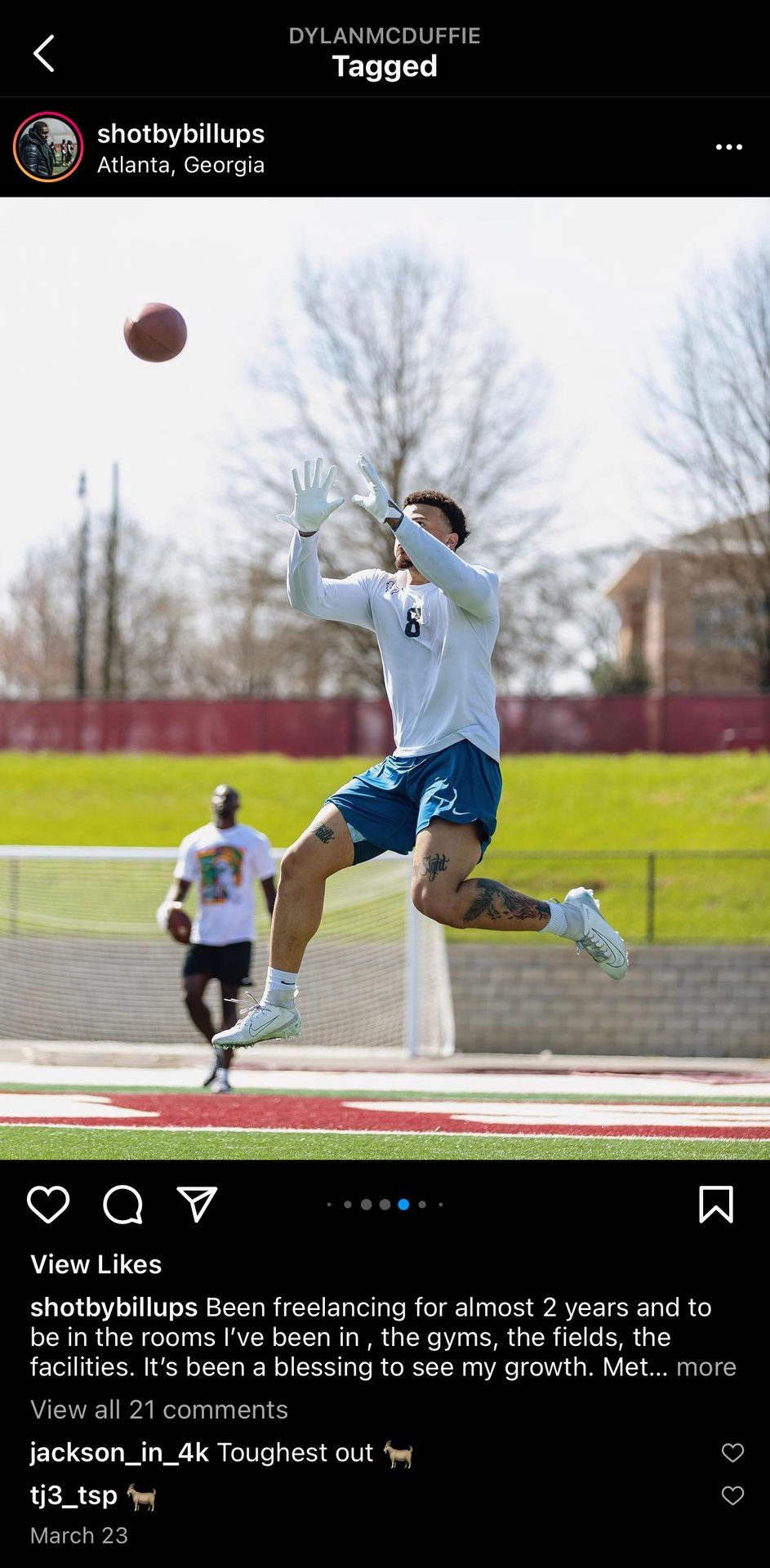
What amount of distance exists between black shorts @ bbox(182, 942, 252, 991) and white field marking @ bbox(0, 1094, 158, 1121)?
289 centimetres

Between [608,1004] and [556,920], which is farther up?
[556,920]

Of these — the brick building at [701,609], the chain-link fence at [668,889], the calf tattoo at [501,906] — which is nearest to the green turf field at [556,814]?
the chain-link fence at [668,889]

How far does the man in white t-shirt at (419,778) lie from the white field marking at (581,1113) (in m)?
1.16

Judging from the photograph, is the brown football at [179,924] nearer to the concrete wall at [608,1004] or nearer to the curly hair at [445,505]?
the curly hair at [445,505]

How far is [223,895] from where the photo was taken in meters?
10.6

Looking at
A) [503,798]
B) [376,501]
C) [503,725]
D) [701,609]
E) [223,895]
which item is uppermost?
[701,609]
